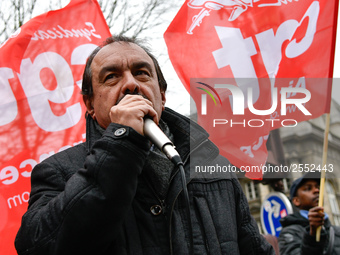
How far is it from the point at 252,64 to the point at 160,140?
7.36ft

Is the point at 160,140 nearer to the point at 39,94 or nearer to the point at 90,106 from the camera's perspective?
the point at 90,106

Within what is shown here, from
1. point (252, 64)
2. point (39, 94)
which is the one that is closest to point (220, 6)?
point (252, 64)

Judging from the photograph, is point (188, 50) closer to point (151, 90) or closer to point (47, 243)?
point (151, 90)

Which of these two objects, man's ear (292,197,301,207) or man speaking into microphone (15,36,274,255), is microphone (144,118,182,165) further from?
man's ear (292,197,301,207)

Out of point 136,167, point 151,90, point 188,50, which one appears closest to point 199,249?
point 136,167

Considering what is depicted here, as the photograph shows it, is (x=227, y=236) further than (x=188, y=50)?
No

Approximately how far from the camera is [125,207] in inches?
59.2

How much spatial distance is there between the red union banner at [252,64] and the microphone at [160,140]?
1.96 meters

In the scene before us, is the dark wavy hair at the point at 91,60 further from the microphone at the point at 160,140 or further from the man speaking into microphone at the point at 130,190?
the microphone at the point at 160,140

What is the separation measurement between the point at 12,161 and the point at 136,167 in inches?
77.7

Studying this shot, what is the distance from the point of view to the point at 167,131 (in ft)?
6.77

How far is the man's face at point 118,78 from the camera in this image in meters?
1.92

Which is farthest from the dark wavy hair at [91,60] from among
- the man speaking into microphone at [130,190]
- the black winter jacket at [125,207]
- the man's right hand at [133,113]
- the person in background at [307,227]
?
the person in background at [307,227]

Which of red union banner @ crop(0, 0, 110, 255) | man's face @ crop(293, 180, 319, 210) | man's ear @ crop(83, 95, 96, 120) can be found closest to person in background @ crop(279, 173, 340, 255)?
man's face @ crop(293, 180, 319, 210)
